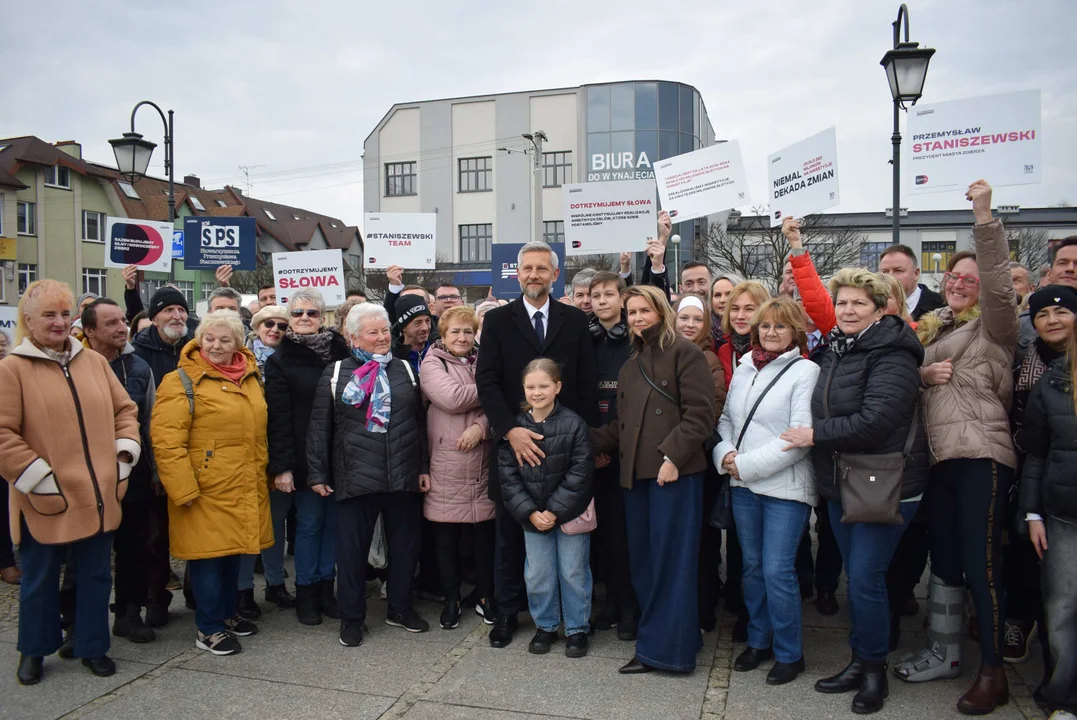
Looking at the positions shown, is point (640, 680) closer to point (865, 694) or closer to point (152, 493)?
point (865, 694)

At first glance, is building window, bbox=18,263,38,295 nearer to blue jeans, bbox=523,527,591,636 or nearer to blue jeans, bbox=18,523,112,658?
blue jeans, bbox=18,523,112,658

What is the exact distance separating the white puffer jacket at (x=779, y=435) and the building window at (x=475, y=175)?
44.2 metres

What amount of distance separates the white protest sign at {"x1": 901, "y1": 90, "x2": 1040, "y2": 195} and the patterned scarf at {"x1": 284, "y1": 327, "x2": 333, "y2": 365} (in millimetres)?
4360

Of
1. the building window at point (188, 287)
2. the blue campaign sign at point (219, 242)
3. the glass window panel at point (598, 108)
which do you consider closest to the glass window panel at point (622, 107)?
the glass window panel at point (598, 108)

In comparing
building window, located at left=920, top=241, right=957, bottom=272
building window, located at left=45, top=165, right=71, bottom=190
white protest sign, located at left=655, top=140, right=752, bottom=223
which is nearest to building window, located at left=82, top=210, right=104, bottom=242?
building window, located at left=45, top=165, right=71, bottom=190

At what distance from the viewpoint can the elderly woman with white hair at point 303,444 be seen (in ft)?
17.6

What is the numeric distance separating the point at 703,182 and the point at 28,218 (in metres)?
43.0

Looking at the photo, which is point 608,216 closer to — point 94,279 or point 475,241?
point 475,241

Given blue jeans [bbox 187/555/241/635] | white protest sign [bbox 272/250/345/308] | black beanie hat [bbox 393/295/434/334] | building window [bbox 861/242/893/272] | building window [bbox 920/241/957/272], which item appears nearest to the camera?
blue jeans [bbox 187/555/241/635]

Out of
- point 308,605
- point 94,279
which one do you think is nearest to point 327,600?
point 308,605

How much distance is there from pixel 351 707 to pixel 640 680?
156cm

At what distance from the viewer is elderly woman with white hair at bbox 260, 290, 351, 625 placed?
538 cm

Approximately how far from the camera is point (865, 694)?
13.1 ft

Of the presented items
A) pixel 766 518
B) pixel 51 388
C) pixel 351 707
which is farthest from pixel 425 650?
pixel 51 388
